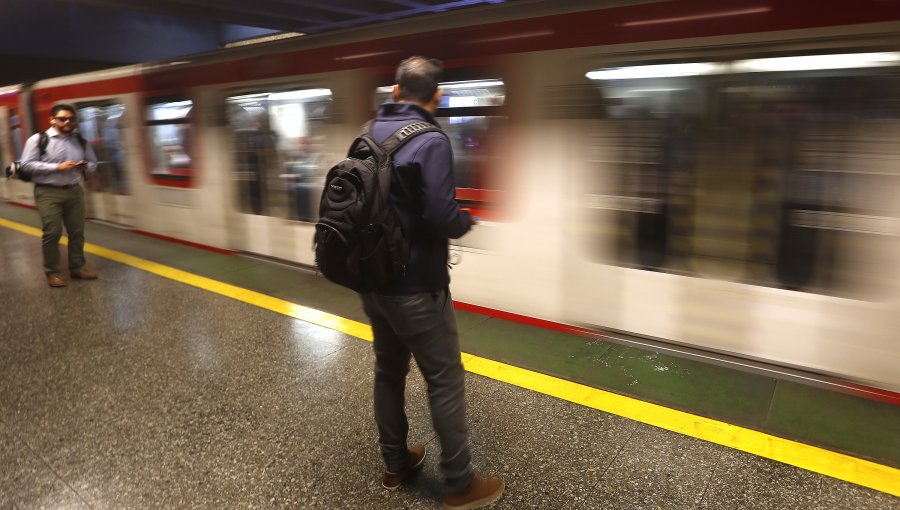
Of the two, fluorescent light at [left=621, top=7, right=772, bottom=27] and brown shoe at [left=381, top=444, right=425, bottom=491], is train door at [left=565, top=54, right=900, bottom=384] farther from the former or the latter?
brown shoe at [left=381, top=444, right=425, bottom=491]

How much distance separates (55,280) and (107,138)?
10.1ft

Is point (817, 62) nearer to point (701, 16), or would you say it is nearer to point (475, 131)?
point (701, 16)

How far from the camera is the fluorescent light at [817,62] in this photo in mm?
2660

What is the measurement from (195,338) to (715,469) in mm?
3243

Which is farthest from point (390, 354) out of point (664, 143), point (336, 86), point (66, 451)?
point (336, 86)

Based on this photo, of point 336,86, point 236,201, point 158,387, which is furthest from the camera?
point 236,201

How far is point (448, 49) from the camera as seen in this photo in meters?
3.95

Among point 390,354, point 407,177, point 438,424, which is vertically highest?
point 407,177

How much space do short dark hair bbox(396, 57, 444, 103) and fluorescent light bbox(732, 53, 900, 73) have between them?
193 cm

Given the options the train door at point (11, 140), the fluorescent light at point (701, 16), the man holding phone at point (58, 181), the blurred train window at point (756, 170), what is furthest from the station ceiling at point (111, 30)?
the blurred train window at point (756, 170)

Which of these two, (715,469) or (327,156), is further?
(327,156)

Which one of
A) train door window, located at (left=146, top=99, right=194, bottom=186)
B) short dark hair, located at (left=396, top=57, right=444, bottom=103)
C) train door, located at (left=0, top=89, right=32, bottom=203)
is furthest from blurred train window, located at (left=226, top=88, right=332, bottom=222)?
train door, located at (left=0, top=89, right=32, bottom=203)

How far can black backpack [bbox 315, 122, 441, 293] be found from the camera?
1.82 metres

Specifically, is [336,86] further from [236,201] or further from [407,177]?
[407,177]
